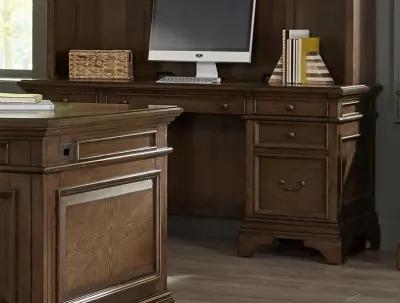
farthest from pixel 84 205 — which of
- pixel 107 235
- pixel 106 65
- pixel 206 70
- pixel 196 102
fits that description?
pixel 106 65

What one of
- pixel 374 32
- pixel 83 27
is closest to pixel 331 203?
pixel 374 32

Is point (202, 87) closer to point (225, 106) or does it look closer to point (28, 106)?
point (225, 106)

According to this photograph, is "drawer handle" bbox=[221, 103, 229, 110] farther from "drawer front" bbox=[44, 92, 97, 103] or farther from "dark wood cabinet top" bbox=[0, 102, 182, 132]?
"dark wood cabinet top" bbox=[0, 102, 182, 132]

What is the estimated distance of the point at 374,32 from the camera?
5785 mm

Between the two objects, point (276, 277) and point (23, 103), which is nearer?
point (23, 103)

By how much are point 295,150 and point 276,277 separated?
27.5 inches

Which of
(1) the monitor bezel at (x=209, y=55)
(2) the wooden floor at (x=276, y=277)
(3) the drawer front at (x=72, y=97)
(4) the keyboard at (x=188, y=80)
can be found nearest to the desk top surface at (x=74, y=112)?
(2) the wooden floor at (x=276, y=277)

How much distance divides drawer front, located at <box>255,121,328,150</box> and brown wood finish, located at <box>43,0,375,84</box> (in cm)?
36

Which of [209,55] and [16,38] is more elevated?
[16,38]

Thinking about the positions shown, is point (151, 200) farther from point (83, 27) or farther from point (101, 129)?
point (83, 27)

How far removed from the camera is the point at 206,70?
5977 mm

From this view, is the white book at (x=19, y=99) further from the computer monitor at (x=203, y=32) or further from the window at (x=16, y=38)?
the window at (x=16, y=38)

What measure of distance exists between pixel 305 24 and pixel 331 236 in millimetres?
1216

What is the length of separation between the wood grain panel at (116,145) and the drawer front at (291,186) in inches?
59.9
